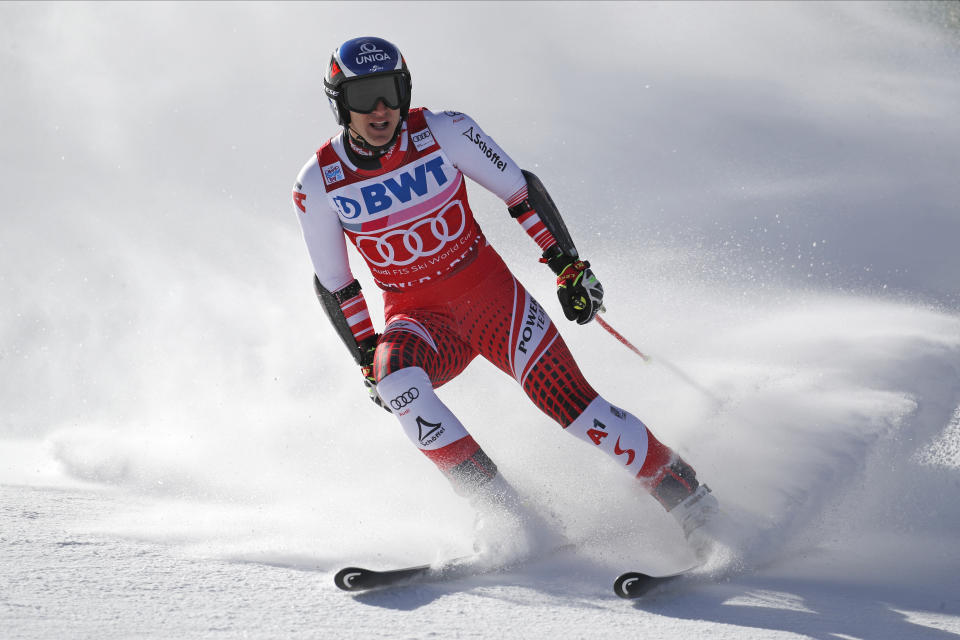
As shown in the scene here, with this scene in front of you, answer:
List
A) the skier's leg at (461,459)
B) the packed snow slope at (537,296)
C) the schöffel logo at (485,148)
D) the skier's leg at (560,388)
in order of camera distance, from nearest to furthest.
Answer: the packed snow slope at (537,296), the skier's leg at (461,459), the skier's leg at (560,388), the schöffel logo at (485,148)

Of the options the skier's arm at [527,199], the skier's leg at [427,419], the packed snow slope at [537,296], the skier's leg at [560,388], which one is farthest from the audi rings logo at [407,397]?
the skier's arm at [527,199]

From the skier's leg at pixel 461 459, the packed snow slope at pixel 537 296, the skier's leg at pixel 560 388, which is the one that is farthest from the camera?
the skier's leg at pixel 560 388

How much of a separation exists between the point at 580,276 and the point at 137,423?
410 cm

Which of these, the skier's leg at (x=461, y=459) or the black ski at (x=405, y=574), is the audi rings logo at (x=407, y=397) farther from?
the black ski at (x=405, y=574)

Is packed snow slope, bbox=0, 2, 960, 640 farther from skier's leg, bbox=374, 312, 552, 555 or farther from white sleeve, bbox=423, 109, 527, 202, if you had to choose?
white sleeve, bbox=423, 109, 527, 202

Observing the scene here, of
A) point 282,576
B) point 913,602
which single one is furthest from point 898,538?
point 282,576

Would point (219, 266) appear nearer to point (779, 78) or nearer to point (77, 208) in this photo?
point (77, 208)

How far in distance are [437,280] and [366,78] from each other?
2.92 ft

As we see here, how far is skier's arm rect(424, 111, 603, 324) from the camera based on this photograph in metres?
3.98

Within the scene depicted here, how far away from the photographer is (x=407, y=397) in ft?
12.0

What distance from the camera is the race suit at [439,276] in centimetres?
378

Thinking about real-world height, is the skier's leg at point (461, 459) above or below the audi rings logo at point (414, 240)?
below

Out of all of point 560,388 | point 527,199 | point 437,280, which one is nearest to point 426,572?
point 560,388

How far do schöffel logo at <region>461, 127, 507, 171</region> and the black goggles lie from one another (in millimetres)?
357
